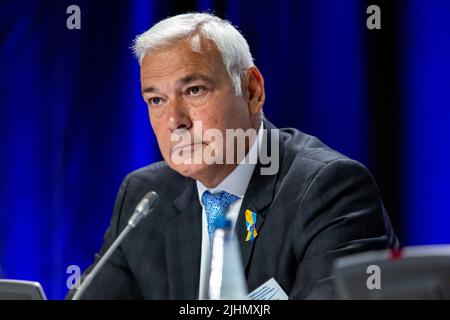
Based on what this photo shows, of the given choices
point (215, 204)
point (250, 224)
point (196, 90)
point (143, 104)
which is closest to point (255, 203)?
point (250, 224)

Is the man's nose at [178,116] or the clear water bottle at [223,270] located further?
the man's nose at [178,116]

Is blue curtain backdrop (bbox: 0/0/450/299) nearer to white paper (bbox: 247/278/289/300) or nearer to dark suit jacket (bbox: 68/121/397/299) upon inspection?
dark suit jacket (bbox: 68/121/397/299)

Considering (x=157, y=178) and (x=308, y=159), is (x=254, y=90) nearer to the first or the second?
(x=308, y=159)

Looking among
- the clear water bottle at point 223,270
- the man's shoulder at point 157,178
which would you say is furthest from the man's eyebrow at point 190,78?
the clear water bottle at point 223,270

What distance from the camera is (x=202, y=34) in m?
2.55

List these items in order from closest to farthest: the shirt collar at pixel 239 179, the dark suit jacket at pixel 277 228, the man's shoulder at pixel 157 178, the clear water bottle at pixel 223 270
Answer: the clear water bottle at pixel 223 270 < the dark suit jacket at pixel 277 228 < the shirt collar at pixel 239 179 < the man's shoulder at pixel 157 178

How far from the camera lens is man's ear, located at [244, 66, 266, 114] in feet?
8.96

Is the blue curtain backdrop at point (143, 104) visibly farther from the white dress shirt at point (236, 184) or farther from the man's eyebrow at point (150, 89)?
the man's eyebrow at point (150, 89)

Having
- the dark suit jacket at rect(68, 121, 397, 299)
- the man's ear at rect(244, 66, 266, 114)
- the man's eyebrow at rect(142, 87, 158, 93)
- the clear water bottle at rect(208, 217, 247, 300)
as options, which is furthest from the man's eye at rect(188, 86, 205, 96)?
the clear water bottle at rect(208, 217, 247, 300)

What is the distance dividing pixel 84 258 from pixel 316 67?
4.69ft

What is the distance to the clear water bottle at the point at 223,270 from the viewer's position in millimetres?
1948
